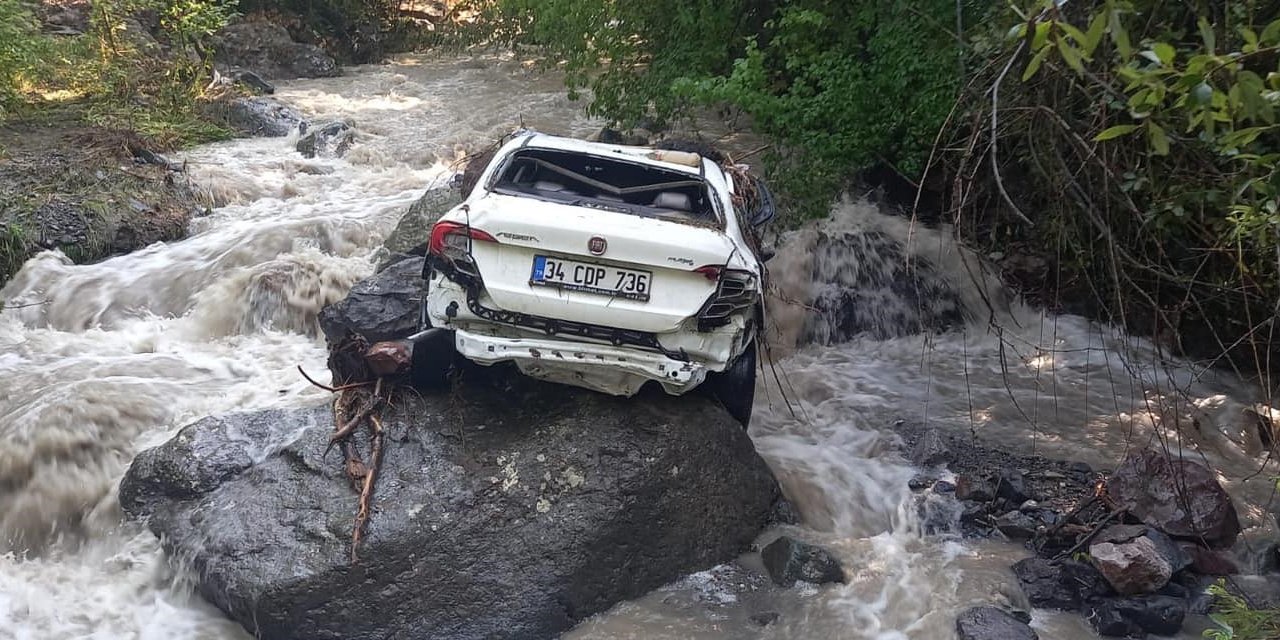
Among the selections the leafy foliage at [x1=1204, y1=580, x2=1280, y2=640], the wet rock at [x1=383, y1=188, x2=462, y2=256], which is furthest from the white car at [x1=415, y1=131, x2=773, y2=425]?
the wet rock at [x1=383, y1=188, x2=462, y2=256]

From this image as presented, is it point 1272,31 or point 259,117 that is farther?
point 259,117

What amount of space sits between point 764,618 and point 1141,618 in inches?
75.2

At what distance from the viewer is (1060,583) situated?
518cm

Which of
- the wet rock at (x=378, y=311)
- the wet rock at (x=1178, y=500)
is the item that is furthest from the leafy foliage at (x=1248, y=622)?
the wet rock at (x=378, y=311)

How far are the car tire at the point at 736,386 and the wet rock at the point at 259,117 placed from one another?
9.33 metres

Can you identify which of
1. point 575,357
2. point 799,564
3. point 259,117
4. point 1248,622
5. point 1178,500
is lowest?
point 799,564

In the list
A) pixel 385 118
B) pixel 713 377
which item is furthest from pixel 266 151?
pixel 713 377

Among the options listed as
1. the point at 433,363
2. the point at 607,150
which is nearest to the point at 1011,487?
the point at 607,150

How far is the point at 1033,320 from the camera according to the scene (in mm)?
8922

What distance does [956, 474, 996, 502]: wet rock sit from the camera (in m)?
5.98

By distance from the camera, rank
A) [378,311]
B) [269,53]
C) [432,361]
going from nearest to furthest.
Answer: [432,361], [378,311], [269,53]

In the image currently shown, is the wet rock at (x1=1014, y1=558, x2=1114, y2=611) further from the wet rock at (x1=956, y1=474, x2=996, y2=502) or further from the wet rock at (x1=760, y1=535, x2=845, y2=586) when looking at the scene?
the wet rock at (x1=760, y1=535, x2=845, y2=586)

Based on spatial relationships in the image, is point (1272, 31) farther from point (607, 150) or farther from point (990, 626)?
point (607, 150)

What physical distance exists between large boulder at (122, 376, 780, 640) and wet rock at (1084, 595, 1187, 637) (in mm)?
1893
